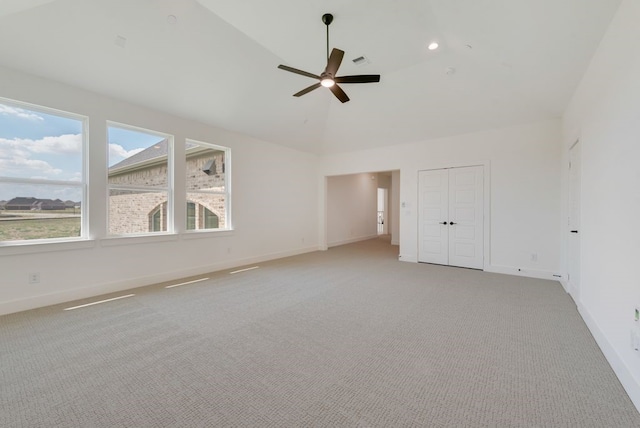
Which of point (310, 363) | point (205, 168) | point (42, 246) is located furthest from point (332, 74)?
point (42, 246)

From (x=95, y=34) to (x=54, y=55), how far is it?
59 centimetres

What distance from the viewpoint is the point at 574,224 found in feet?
12.2

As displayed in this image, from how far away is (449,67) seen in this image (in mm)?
3979

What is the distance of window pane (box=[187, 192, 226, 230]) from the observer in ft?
16.5

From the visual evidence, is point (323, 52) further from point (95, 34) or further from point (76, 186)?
point (76, 186)

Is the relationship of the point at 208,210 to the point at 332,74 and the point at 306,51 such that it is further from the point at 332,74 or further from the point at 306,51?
the point at 332,74

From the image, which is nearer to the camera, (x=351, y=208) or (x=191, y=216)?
(x=191, y=216)

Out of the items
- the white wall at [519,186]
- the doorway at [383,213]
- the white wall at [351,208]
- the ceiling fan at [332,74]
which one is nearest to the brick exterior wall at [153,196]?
the ceiling fan at [332,74]

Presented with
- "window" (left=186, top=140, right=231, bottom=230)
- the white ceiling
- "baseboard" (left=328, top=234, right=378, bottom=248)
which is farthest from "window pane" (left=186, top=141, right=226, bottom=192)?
"baseboard" (left=328, top=234, right=378, bottom=248)

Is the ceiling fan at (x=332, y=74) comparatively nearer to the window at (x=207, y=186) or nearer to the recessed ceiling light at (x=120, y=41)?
the recessed ceiling light at (x=120, y=41)

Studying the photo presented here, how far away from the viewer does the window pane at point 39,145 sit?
3.19 metres

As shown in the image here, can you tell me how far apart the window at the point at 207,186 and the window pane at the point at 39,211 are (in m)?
1.59

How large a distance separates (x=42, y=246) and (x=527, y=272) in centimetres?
746

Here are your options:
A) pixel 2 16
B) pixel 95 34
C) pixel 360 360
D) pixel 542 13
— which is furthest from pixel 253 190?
pixel 542 13
